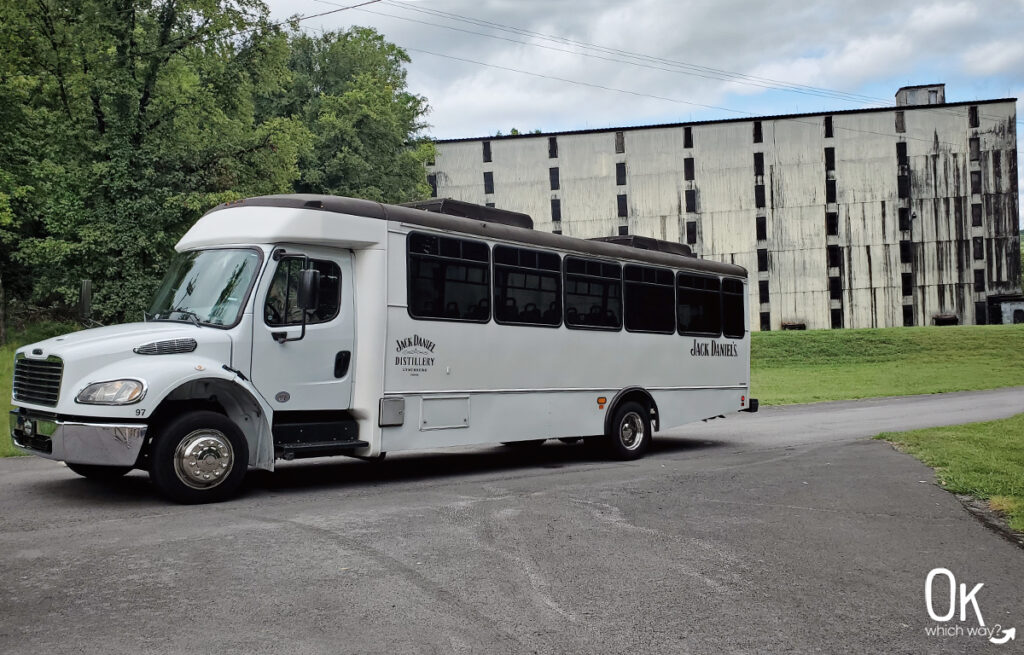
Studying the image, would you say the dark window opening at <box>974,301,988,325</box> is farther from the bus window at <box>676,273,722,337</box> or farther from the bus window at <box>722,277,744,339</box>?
the bus window at <box>676,273,722,337</box>

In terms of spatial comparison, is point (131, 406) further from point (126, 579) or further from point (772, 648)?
point (772, 648)

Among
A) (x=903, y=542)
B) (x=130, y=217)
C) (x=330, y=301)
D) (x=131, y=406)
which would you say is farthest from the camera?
(x=130, y=217)

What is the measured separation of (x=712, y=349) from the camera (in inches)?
645

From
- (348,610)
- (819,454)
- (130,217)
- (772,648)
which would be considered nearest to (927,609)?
(772,648)

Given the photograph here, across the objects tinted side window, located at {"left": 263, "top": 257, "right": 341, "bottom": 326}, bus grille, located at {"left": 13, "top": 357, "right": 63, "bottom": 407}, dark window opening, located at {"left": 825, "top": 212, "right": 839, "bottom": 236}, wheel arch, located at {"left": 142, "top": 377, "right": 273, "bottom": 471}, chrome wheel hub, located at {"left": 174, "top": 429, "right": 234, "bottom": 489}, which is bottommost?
chrome wheel hub, located at {"left": 174, "top": 429, "right": 234, "bottom": 489}

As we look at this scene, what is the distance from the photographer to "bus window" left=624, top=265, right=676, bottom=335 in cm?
1483

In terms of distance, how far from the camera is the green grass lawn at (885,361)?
3906 cm

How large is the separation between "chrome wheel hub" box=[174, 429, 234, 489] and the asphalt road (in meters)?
0.34

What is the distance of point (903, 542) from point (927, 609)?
2.11m

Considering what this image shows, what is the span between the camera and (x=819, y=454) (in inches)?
577

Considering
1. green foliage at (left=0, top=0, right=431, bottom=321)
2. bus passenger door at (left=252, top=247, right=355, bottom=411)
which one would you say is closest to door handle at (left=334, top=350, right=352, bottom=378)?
bus passenger door at (left=252, top=247, right=355, bottom=411)

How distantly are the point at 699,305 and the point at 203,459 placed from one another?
951cm

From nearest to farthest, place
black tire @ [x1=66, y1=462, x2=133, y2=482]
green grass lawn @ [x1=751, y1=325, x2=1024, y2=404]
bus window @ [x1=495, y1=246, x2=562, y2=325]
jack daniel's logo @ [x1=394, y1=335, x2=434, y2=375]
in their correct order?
black tire @ [x1=66, y1=462, x2=133, y2=482], jack daniel's logo @ [x1=394, y1=335, x2=434, y2=375], bus window @ [x1=495, y1=246, x2=562, y2=325], green grass lawn @ [x1=751, y1=325, x2=1024, y2=404]

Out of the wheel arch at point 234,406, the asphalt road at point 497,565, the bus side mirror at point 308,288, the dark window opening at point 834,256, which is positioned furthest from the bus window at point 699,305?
the dark window opening at point 834,256
